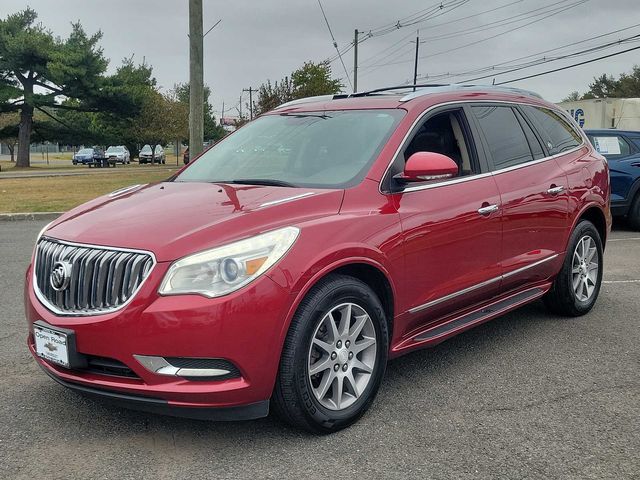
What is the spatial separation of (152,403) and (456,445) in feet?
4.81

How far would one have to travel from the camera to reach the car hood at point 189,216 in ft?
9.80

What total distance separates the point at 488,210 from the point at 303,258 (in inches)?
66.4

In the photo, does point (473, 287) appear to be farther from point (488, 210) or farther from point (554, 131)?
point (554, 131)

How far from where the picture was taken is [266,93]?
36969mm

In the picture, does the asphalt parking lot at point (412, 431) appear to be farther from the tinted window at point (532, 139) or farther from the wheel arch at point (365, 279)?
the tinted window at point (532, 139)

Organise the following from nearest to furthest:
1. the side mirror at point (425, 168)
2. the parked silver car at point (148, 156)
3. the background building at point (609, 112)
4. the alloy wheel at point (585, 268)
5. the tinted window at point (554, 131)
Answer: the side mirror at point (425, 168), the tinted window at point (554, 131), the alloy wheel at point (585, 268), the background building at point (609, 112), the parked silver car at point (148, 156)

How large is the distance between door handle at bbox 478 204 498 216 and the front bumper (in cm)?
175

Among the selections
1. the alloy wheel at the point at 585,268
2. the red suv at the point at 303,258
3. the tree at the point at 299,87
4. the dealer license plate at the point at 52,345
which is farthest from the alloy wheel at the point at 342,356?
the tree at the point at 299,87

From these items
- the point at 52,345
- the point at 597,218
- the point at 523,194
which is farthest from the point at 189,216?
the point at 597,218

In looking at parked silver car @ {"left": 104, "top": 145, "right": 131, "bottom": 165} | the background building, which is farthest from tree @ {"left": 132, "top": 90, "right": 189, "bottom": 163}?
the background building

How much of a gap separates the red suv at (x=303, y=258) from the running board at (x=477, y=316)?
0.02m

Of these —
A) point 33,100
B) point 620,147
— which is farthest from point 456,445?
point 33,100

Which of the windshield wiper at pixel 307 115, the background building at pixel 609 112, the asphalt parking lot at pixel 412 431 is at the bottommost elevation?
the asphalt parking lot at pixel 412 431

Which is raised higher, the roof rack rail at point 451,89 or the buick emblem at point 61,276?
the roof rack rail at point 451,89
